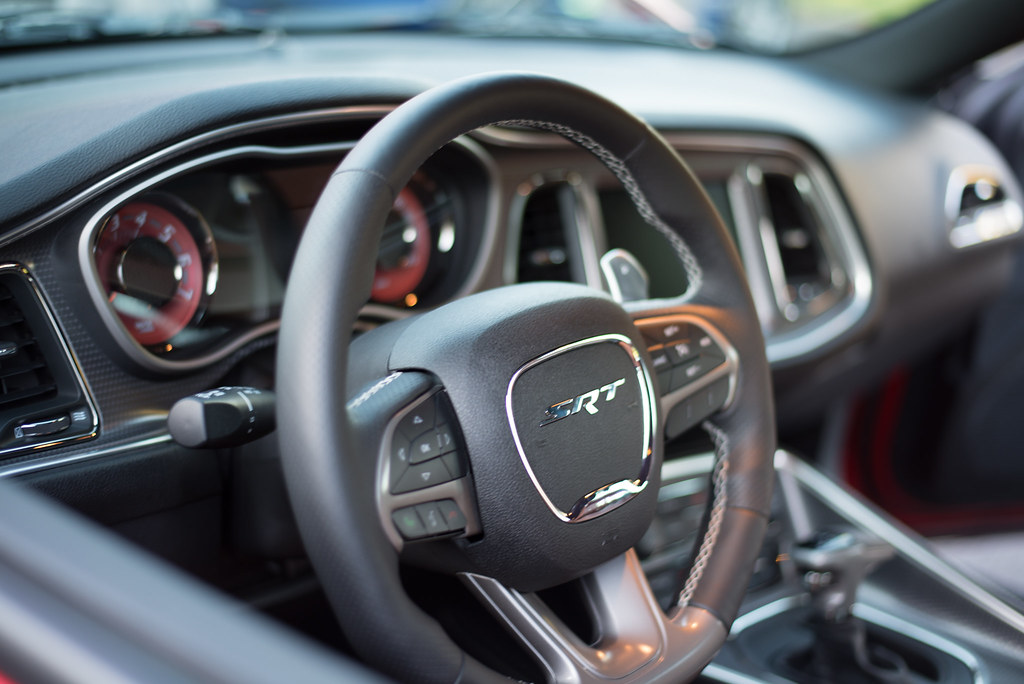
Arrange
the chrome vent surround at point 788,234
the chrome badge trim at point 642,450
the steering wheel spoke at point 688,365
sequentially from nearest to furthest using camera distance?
the chrome badge trim at point 642,450
the steering wheel spoke at point 688,365
the chrome vent surround at point 788,234

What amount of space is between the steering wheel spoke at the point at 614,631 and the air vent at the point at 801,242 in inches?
42.3

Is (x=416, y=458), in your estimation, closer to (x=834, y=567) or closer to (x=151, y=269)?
(x=151, y=269)

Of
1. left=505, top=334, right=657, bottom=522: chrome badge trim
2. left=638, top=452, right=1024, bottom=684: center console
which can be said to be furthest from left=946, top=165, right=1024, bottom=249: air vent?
left=505, top=334, right=657, bottom=522: chrome badge trim

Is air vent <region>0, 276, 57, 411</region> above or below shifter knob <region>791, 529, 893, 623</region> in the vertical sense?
above

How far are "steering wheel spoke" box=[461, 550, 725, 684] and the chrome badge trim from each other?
0.10 metres

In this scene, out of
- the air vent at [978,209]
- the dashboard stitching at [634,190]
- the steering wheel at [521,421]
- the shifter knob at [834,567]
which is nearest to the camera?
the steering wheel at [521,421]

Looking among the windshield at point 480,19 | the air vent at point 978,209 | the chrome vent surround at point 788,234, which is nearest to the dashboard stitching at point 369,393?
the chrome vent surround at point 788,234

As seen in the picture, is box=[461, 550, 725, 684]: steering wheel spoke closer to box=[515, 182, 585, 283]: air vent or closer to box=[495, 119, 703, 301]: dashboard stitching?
box=[495, 119, 703, 301]: dashboard stitching

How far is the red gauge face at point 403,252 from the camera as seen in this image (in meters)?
1.47

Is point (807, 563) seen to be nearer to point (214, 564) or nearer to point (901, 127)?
point (214, 564)

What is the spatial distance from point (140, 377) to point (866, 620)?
1133mm

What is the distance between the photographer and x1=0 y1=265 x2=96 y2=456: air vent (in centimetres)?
109

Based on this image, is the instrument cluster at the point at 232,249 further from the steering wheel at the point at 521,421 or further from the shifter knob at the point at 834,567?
the shifter knob at the point at 834,567

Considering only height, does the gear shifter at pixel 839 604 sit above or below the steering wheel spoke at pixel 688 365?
below
